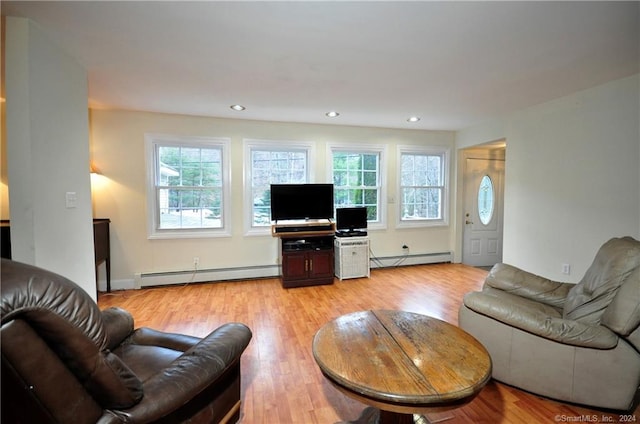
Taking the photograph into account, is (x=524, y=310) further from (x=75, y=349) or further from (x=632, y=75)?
(x=632, y=75)

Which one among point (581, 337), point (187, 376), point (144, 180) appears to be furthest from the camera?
point (144, 180)

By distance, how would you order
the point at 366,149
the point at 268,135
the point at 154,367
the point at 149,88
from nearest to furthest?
1. the point at 154,367
2. the point at 149,88
3. the point at 268,135
4. the point at 366,149

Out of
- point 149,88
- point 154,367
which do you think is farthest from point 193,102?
point 154,367

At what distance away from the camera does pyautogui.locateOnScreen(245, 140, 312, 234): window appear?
429 cm

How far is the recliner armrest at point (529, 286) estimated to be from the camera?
221 centimetres

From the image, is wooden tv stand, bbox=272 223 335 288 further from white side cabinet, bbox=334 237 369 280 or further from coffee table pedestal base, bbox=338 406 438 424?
coffee table pedestal base, bbox=338 406 438 424

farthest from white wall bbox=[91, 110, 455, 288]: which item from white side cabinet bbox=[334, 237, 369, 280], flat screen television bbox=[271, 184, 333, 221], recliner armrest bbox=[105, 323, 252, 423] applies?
recliner armrest bbox=[105, 323, 252, 423]

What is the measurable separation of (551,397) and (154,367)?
7.38ft

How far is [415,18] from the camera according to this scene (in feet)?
5.95

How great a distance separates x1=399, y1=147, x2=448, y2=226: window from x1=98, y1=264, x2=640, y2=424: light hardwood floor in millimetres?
885

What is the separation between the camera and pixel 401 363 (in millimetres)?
1277

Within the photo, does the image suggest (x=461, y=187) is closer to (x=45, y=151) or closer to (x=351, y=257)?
(x=351, y=257)

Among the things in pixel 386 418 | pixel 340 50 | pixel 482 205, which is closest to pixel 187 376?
pixel 386 418

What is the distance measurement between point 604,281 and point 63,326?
2723 mm
